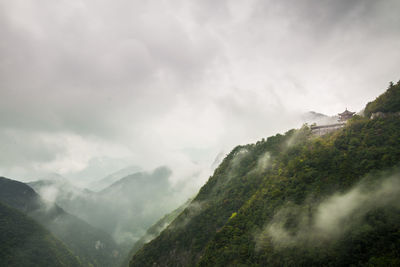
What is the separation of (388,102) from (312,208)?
122 feet

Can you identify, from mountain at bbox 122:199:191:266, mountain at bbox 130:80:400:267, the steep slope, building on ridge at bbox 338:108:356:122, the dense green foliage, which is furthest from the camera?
mountain at bbox 122:199:191:266

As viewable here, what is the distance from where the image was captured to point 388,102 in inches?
2114

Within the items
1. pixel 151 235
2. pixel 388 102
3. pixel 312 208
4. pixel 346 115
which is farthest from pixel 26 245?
pixel 388 102

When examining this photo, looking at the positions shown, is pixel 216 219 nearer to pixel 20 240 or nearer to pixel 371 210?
pixel 371 210

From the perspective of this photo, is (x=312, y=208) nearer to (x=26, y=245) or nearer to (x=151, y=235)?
(x=151, y=235)

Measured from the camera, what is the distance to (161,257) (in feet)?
252

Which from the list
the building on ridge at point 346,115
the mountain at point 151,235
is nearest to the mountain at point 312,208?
the building on ridge at point 346,115

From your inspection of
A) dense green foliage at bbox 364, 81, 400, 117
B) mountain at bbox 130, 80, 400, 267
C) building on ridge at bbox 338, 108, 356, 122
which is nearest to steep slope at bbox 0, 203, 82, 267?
mountain at bbox 130, 80, 400, 267

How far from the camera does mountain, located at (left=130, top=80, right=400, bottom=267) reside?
3450 centimetres

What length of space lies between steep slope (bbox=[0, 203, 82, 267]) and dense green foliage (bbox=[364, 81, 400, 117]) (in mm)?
191228

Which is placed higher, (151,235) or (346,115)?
(151,235)

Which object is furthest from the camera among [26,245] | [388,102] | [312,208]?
[26,245]

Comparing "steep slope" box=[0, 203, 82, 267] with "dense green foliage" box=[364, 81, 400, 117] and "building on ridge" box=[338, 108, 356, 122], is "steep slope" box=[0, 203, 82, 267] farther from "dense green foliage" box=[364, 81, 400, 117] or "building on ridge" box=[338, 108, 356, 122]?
"dense green foliage" box=[364, 81, 400, 117]

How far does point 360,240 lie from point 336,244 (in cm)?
379
